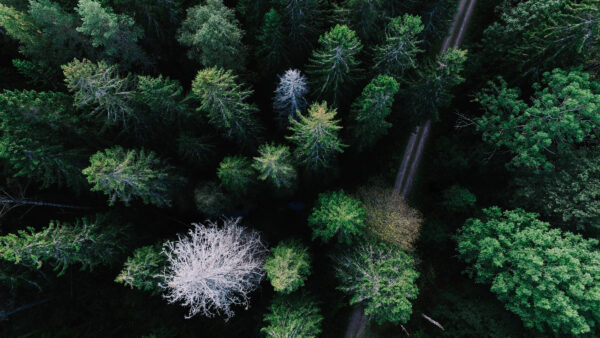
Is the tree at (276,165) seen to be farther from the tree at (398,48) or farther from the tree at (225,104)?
the tree at (398,48)

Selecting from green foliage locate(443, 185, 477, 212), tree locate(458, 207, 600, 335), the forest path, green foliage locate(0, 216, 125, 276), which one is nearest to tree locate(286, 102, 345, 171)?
green foliage locate(443, 185, 477, 212)

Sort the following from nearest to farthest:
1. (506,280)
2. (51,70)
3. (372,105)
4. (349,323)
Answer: (372,105) < (506,280) < (51,70) < (349,323)

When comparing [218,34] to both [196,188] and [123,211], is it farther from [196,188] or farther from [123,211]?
[123,211]

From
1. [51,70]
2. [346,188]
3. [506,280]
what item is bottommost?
[506,280]

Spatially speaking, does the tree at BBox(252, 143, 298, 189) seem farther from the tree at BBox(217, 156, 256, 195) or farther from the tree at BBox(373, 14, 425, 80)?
the tree at BBox(373, 14, 425, 80)

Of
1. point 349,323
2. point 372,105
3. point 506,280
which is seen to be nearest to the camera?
point 372,105

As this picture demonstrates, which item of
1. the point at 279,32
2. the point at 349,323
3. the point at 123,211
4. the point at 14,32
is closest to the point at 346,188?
the point at 349,323
